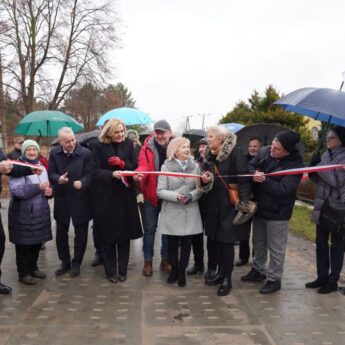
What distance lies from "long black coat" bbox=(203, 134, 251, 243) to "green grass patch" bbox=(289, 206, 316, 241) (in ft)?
11.7

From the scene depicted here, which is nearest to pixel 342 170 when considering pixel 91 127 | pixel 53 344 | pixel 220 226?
pixel 220 226

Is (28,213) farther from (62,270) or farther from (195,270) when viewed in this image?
(195,270)

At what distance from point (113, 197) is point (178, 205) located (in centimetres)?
82

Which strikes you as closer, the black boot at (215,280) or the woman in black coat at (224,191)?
the woman in black coat at (224,191)

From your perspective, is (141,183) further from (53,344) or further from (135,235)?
(53,344)

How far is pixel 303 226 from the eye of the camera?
8.57 m

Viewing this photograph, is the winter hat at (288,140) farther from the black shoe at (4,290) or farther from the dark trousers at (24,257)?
the black shoe at (4,290)

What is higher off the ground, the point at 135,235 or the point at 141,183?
the point at 141,183

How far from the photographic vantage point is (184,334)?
11.6ft

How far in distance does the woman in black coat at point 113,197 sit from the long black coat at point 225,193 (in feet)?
3.29

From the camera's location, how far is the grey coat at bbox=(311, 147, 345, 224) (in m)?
4.40

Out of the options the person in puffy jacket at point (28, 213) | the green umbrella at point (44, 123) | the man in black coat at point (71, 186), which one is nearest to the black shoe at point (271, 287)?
the man in black coat at point (71, 186)

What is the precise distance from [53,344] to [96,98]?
24251mm

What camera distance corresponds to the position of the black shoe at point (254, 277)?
5027mm
